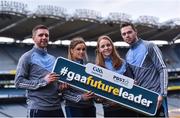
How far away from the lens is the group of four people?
10.2 ft

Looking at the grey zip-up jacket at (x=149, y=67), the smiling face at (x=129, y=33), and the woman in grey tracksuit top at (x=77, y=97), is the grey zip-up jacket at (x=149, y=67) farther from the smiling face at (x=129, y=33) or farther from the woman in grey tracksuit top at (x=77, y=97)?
the woman in grey tracksuit top at (x=77, y=97)

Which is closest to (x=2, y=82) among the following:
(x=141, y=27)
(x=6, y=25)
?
(x=6, y=25)

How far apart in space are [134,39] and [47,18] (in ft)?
60.4

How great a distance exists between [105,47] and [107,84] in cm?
41

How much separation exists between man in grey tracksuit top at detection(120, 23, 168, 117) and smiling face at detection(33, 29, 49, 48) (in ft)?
2.39

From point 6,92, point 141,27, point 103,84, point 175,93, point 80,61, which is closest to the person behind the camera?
point 103,84

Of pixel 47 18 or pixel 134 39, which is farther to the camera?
pixel 47 18

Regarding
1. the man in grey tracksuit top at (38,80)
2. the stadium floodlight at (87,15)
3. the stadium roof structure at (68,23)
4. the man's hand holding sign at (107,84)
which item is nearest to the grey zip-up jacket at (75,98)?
the man in grey tracksuit top at (38,80)

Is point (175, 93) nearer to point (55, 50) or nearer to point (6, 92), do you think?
point (55, 50)

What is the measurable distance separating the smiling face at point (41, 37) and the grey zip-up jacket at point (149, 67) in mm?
825

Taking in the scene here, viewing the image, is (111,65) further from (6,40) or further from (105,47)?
(6,40)

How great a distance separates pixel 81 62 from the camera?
10.9ft

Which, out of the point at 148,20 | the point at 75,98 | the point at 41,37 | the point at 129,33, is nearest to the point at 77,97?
the point at 75,98

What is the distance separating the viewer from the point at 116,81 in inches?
120
